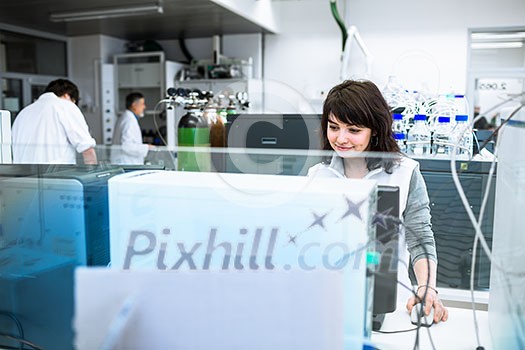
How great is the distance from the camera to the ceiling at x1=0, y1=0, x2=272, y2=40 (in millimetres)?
3963

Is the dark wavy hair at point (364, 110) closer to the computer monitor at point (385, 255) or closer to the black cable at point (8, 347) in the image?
the computer monitor at point (385, 255)

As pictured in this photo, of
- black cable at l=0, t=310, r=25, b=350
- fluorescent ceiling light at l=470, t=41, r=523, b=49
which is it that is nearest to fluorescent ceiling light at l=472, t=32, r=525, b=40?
fluorescent ceiling light at l=470, t=41, r=523, b=49

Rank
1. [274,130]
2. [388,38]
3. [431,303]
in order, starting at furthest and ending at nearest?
[388,38]
[274,130]
[431,303]

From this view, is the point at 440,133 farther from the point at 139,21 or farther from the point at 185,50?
the point at 185,50

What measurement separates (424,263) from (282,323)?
428mm

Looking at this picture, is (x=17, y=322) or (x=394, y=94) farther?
(x=394, y=94)

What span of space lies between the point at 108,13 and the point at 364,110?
3.53 m

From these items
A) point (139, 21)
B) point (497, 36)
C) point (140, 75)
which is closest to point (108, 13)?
point (139, 21)


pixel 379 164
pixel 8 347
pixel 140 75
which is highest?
pixel 140 75

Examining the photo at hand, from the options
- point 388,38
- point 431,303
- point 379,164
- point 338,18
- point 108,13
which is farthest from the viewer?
point 388,38

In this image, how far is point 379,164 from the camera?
0.79 metres

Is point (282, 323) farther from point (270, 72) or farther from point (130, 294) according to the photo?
point (270, 72)

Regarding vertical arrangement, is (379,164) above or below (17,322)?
above

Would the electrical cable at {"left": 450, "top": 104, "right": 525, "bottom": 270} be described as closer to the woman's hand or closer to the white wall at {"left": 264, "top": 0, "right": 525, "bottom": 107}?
the woman's hand
